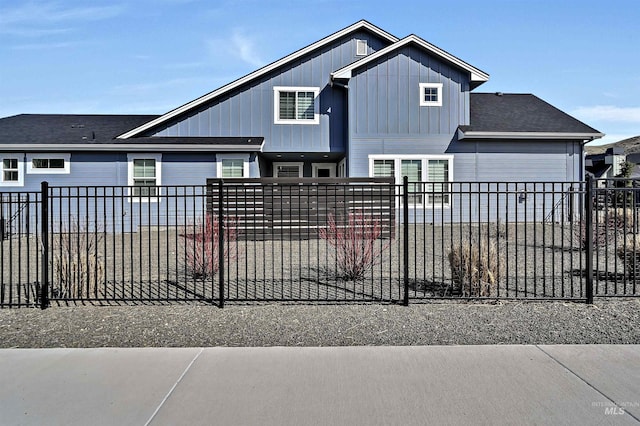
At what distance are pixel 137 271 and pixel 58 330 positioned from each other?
3973 millimetres

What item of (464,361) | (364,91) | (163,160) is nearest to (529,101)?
(364,91)

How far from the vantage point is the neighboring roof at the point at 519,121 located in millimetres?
17031

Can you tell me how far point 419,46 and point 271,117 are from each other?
5.83 meters

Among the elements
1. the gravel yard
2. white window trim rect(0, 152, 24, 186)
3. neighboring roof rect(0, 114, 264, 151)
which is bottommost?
the gravel yard

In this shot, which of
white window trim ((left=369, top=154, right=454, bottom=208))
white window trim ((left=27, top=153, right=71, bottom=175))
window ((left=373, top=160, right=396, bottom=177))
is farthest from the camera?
window ((left=373, top=160, right=396, bottom=177))

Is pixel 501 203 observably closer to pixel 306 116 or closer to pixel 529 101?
pixel 529 101

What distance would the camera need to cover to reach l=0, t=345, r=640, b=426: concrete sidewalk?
356cm

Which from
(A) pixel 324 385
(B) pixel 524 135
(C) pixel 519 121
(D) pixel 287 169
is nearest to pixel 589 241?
(A) pixel 324 385

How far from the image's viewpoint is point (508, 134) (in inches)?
669

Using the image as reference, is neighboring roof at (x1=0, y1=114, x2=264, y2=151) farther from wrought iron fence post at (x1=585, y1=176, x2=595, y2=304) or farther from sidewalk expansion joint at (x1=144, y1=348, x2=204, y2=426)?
sidewalk expansion joint at (x1=144, y1=348, x2=204, y2=426)

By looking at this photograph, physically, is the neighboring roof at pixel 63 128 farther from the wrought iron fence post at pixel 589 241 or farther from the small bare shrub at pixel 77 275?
the wrought iron fence post at pixel 589 241

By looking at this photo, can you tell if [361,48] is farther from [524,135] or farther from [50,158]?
[50,158]

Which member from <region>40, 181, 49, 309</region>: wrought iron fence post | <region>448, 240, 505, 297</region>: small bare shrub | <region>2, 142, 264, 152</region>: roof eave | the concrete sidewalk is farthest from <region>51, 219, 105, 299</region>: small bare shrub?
<region>2, 142, 264, 152</region>: roof eave

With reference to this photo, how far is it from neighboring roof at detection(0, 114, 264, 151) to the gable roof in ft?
1.83
